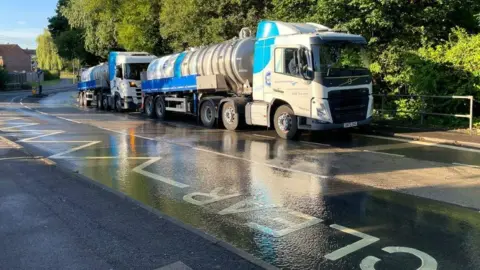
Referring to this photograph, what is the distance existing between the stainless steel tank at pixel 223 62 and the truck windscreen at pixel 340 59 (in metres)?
3.66

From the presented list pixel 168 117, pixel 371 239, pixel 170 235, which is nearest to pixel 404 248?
pixel 371 239

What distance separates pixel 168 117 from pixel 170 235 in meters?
17.8

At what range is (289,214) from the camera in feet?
20.5

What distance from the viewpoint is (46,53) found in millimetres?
102688

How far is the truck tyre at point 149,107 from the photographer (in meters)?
23.2

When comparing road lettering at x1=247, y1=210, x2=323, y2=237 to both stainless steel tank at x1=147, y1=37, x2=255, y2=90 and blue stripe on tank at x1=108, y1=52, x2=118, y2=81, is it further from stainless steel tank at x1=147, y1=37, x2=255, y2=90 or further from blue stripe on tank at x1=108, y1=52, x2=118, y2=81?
blue stripe on tank at x1=108, y1=52, x2=118, y2=81

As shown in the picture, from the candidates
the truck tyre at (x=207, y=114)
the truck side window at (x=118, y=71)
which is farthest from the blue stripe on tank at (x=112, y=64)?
the truck tyre at (x=207, y=114)

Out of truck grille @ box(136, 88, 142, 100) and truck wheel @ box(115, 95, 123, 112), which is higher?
truck grille @ box(136, 88, 142, 100)

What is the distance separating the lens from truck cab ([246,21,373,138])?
12.8 meters

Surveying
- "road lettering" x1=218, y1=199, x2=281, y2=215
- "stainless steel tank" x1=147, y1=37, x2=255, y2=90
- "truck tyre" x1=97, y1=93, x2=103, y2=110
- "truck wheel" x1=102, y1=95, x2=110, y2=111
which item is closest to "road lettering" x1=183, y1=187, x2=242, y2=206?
"road lettering" x1=218, y1=199, x2=281, y2=215

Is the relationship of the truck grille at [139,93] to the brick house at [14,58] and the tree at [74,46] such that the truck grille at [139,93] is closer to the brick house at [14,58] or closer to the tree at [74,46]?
the tree at [74,46]

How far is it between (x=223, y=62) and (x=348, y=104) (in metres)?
5.37

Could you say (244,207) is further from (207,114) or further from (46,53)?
(46,53)

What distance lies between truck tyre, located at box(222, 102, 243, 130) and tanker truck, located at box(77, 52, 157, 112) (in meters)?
10.8
